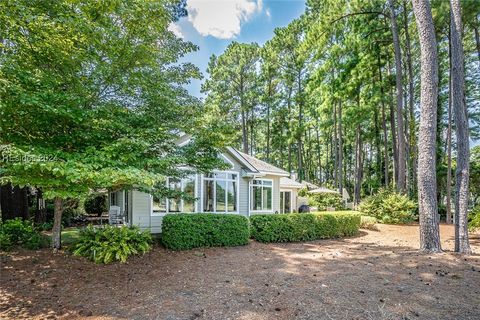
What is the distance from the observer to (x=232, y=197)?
13.5m

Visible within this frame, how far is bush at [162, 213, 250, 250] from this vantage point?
8.69 m

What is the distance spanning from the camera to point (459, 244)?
7785 millimetres

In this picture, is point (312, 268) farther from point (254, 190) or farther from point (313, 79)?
point (313, 79)

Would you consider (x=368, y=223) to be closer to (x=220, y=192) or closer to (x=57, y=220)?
(x=220, y=192)

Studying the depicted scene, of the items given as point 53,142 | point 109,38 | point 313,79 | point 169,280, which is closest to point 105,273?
point 169,280

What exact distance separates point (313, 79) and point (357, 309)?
20.4 meters

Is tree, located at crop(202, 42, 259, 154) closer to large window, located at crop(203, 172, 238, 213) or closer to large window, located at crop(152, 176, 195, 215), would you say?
large window, located at crop(203, 172, 238, 213)

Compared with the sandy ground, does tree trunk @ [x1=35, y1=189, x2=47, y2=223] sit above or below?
above

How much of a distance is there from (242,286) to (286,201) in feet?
52.2

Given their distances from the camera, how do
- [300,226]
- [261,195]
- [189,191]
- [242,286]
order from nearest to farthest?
[242,286], [300,226], [189,191], [261,195]

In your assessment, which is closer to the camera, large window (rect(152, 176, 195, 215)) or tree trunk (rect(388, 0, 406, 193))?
large window (rect(152, 176, 195, 215))

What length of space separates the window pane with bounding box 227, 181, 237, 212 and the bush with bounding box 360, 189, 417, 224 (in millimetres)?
8536

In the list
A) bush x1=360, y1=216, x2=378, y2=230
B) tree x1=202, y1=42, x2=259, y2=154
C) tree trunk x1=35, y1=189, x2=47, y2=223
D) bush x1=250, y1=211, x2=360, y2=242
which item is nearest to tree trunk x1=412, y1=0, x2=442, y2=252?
bush x1=250, y1=211, x2=360, y2=242

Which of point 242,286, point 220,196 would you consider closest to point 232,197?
point 220,196
